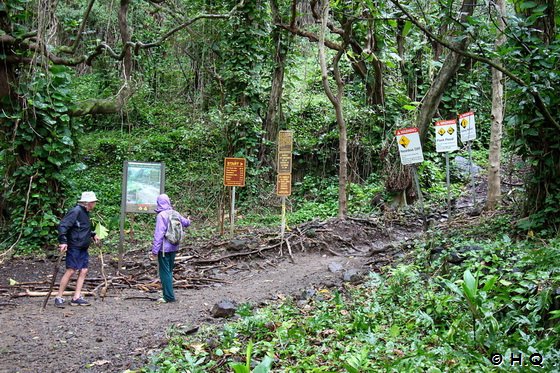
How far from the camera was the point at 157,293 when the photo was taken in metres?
8.45

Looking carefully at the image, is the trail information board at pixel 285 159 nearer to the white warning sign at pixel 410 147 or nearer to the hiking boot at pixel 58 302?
the white warning sign at pixel 410 147

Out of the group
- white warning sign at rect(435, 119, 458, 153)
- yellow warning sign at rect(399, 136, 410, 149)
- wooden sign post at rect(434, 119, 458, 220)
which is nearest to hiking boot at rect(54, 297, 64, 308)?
yellow warning sign at rect(399, 136, 410, 149)

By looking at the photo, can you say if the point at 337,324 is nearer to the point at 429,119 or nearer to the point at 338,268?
the point at 338,268

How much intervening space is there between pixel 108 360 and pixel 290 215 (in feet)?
30.6

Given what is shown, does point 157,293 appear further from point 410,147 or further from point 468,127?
point 468,127

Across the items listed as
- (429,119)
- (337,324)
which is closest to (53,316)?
(337,324)

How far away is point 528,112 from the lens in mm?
7496

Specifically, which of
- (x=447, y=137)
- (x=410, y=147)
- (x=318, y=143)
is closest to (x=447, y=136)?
(x=447, y=137)

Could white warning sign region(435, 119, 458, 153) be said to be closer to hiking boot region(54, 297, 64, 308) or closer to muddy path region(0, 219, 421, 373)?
muddy path region(0, 219, 421, 373)

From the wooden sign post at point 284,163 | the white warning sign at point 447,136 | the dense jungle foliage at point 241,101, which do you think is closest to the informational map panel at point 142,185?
the dense jungle foliage at point 241,101

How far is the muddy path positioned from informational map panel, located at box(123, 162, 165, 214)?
1.21 m

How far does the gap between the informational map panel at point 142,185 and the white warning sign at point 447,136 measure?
566 centimetres

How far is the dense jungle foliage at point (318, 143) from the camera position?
4.81 meters

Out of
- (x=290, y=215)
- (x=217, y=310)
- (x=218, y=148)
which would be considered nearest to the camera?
(x=217, y=310)
